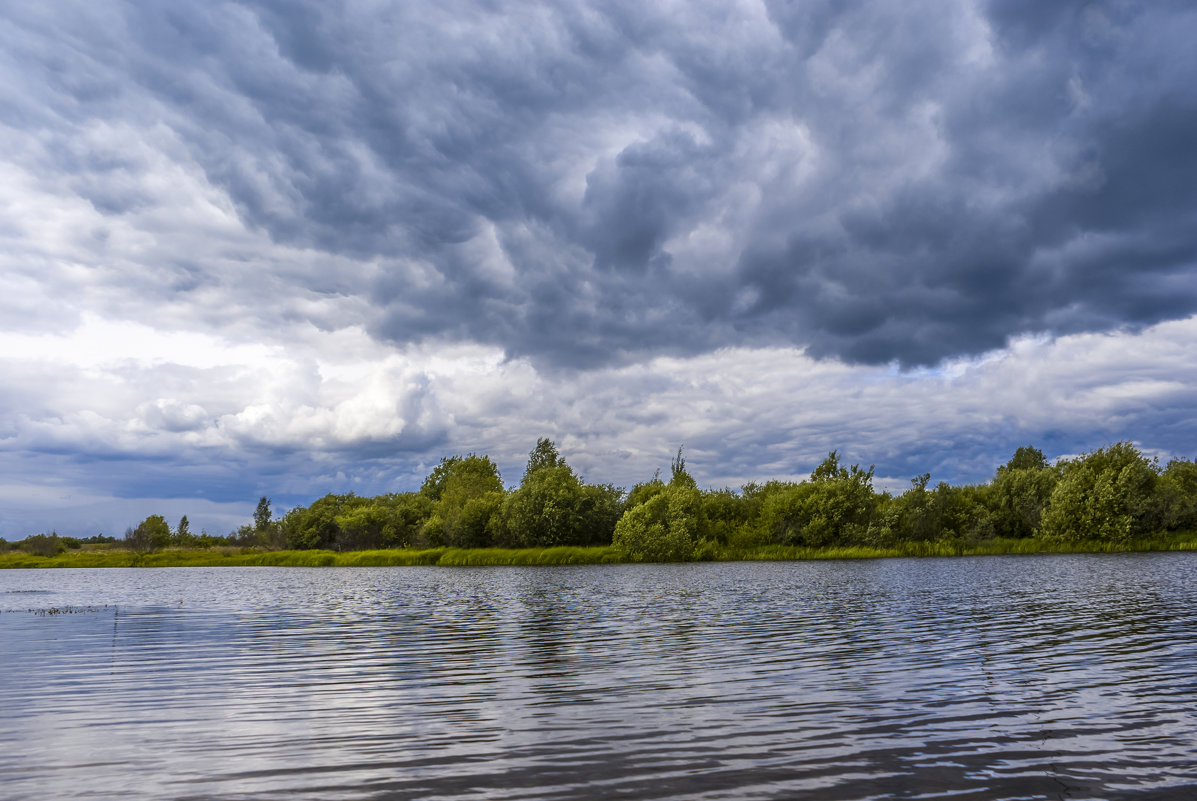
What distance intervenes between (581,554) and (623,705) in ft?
315

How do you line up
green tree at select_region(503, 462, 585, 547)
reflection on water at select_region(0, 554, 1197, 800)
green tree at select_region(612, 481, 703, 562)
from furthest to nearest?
green tree at select_region(503, 462, 585, 547) → green tree at select_region(612, 481, 703, 562) → reflection on water at select_region(0, 554, 1197, 800)

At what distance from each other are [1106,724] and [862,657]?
8669mm

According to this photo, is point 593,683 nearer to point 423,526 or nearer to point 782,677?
point 782,677

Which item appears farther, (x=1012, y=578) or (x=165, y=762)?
(x=1012, y=578)

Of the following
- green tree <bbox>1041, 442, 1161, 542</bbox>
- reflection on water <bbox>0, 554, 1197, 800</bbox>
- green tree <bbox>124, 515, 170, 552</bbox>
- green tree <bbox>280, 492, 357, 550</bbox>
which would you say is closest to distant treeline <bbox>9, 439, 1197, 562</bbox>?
green tree <bbox>1041, 442, 1161, 542</bbox>

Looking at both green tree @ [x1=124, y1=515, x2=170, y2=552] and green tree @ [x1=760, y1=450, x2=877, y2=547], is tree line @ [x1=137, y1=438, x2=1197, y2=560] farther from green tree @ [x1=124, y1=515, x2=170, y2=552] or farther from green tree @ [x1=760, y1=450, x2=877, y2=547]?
green tree @ [x1=124, y1=515, x2=170, y2=552]

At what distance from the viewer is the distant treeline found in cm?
10794

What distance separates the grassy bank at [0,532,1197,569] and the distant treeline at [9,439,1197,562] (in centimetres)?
194

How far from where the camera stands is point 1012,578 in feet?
186

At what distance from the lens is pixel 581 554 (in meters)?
112

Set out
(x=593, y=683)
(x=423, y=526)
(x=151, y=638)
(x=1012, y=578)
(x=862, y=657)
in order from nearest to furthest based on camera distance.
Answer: (x=593, y=683)
(x=862, y=657)
(x=151, y=638)
(x=1012, y=578)
(x=423, y=526)

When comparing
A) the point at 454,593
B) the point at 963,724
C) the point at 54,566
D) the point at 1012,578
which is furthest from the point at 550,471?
the point at 963,724

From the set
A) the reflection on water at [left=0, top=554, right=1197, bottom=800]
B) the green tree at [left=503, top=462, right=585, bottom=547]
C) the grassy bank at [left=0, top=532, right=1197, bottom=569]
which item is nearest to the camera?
A: the reflection on water at [left=0, top=554, right=1197, bottom=800]

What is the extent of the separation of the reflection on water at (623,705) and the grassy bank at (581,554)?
75.0m
